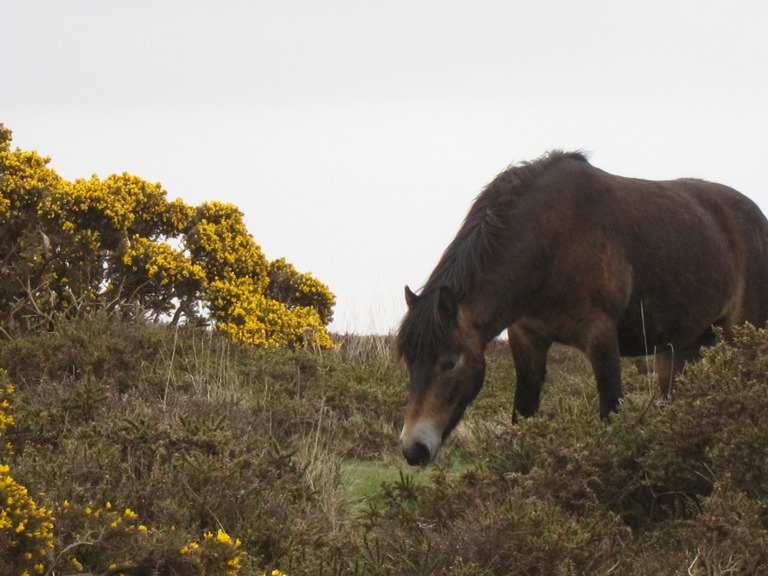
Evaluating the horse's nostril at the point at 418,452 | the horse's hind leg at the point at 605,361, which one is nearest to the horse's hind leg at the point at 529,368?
the horse's hind leg at the point at 605,361

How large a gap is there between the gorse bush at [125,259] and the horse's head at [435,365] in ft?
15.7

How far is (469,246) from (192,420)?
1.99 metres

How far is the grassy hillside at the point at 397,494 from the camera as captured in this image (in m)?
4.95

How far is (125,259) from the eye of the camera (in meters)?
11.7

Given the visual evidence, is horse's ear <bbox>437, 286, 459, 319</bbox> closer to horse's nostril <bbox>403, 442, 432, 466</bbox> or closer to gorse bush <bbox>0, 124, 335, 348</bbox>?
horse's nostril <bbox>403, 442, 432, 466</bbox>

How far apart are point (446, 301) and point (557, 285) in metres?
0.97

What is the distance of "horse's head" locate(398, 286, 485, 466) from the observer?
6.78m

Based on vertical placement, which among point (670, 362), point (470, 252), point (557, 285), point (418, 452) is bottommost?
point (418, 452)

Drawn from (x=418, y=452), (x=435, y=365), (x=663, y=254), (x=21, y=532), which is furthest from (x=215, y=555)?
(x=663, y=254)

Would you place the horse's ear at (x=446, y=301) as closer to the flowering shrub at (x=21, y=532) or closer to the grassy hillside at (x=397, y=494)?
the grassy hillside at (x=397, y=494)

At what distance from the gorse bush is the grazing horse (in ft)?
14.4

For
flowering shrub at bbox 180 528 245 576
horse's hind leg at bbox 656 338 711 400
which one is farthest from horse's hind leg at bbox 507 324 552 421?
flowering shrub at bbox 180 528 245 576

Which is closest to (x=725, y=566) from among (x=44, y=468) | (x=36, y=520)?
(x=36, y=520)

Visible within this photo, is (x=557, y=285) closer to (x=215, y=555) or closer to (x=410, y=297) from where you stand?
(x=410, y=297)
